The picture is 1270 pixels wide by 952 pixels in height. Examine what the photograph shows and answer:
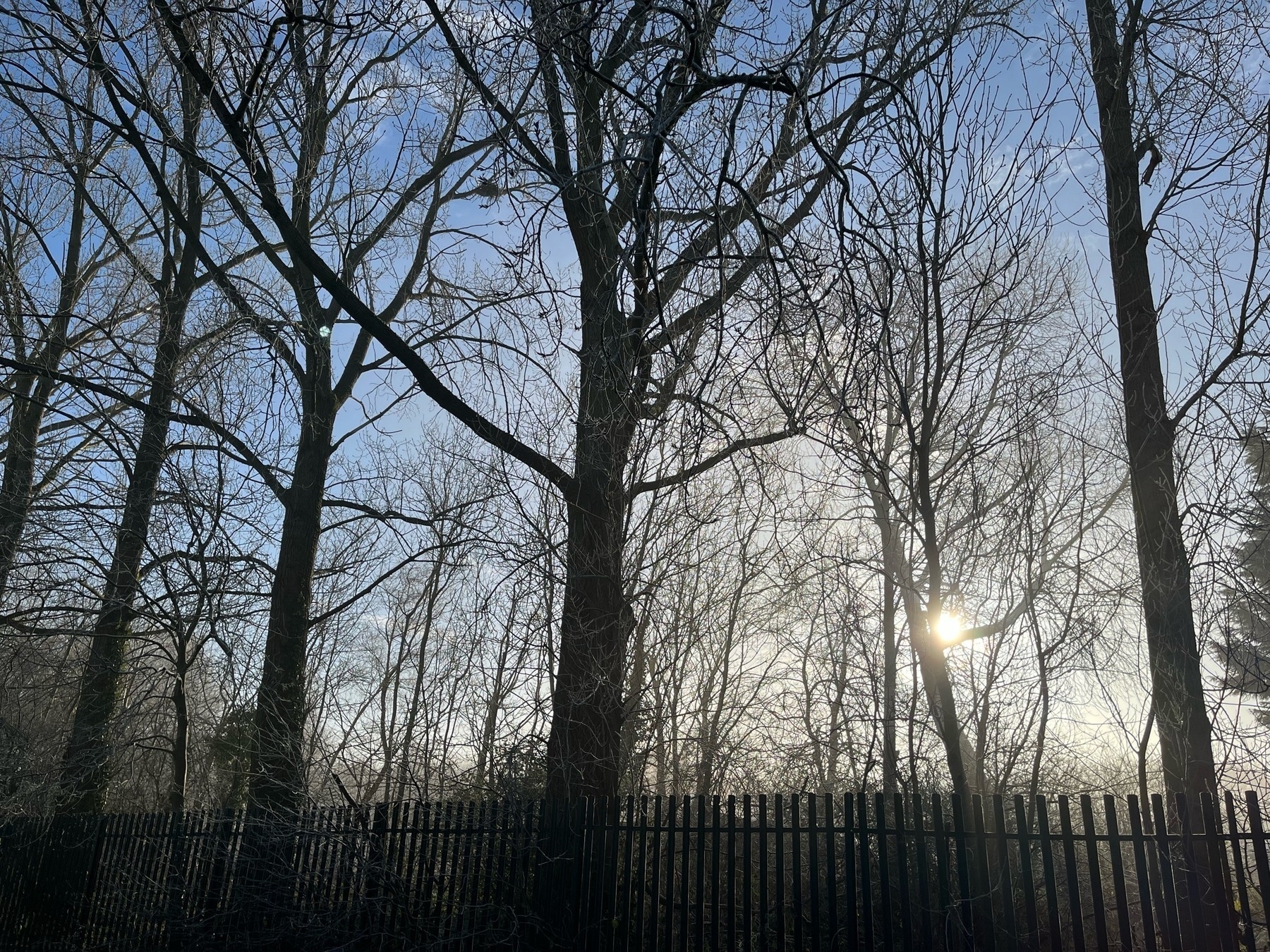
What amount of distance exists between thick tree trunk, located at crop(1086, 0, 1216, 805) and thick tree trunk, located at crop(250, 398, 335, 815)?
790 centimetres

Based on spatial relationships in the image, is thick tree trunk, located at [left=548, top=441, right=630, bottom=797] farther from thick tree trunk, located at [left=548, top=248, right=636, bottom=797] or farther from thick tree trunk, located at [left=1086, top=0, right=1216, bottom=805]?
thick tree trunk, located at [left=1086, top=0, right=1216, bottom=805]

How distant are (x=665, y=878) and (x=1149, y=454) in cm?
552

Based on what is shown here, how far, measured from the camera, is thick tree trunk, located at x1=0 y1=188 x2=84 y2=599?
12180 mm

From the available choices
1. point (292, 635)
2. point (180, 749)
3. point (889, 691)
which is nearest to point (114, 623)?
point (180, 749)

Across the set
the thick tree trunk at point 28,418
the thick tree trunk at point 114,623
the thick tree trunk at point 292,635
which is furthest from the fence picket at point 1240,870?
the thick tree trunk at point 114,623

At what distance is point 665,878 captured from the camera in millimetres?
7660

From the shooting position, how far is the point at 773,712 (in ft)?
45.1

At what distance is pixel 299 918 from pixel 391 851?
4.01 ft

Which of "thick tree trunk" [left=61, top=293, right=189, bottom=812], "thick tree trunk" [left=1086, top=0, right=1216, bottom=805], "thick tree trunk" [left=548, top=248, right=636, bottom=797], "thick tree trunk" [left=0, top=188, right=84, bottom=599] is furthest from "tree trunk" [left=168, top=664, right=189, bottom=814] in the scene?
"thick tree trunk" [left=1086, top=0, right=1216, bottom=805]

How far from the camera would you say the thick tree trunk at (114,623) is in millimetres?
12328

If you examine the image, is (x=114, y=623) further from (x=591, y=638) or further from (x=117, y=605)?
(x=591, y=638)

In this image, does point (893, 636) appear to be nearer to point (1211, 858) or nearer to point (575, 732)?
point (575, 732)

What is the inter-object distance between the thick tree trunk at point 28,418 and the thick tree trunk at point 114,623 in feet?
4.00

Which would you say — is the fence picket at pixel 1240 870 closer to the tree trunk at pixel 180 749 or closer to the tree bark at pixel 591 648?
the tree bark at pixel 591 648
